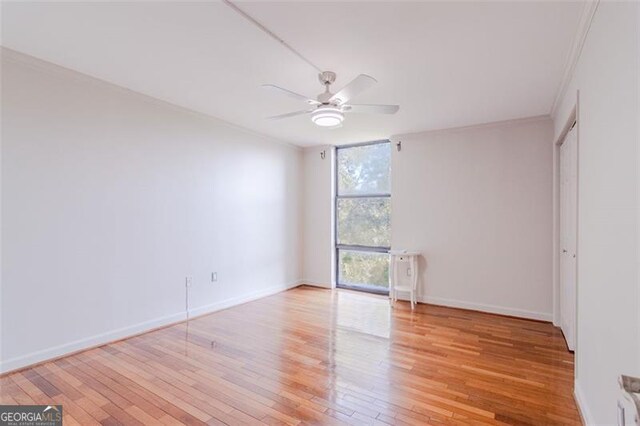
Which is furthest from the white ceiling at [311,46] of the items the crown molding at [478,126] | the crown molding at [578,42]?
the crown molding at [478,126]

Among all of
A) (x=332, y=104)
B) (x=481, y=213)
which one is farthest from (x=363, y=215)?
(x=332, y=104)

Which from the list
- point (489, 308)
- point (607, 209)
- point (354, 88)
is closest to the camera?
point (607, 209)

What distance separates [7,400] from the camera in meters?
2.17

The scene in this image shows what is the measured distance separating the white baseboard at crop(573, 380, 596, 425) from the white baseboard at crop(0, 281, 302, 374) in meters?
3.73

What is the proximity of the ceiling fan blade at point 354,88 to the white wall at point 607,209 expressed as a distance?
1.24 meters

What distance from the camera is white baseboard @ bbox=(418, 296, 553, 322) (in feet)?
12.8

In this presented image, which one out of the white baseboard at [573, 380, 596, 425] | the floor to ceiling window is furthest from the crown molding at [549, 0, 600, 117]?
the floor to ceiling window

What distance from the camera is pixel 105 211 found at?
3.11 meters

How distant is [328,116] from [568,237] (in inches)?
106

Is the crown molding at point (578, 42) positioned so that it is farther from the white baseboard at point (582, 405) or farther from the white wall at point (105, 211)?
the white wall at point (105, 211)

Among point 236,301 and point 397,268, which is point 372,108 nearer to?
point 397,268

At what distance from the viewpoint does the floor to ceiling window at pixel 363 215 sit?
5246mm

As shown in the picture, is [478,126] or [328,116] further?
[478,126]

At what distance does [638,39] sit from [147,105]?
12.6 ft
